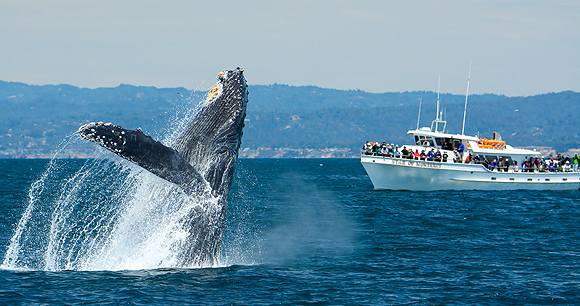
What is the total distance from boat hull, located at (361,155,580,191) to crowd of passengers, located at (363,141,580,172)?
398mm

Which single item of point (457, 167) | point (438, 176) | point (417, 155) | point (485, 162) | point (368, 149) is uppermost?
point (368, 149)

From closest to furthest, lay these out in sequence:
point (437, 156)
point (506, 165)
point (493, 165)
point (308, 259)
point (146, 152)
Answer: point (146, 152) → point (308, 259) → point (437, 156) → point (493, 165) → point (506, 165)

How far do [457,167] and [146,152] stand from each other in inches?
1443

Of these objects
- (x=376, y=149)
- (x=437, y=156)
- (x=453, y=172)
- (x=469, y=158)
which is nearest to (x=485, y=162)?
(x=469, y=158)

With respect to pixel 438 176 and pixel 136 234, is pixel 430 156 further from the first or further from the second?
pixel 136 234

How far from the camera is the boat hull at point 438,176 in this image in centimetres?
4256

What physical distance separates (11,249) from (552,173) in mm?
38993

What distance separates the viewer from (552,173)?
4519 cm

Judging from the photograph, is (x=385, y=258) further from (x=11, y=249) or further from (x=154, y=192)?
(x=11, y=249)

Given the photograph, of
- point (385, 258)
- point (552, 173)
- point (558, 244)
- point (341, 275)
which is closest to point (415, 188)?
point (552, 173)

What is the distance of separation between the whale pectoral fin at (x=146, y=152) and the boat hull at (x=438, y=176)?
33.6 meters

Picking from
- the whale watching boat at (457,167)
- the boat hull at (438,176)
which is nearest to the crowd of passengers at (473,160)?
the whale watching boat at (457,167)

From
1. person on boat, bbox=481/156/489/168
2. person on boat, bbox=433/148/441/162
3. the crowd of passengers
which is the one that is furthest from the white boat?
person on boat, bbox=433/148/441/162

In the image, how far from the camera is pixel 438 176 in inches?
1689
